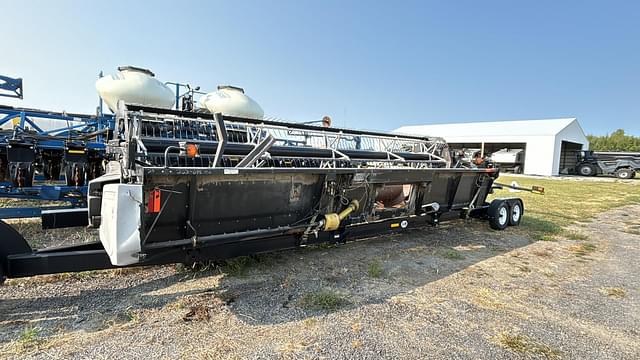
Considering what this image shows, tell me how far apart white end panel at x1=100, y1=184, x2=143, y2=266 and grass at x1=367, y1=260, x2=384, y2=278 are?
2586mm

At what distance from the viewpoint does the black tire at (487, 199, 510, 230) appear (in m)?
6.74

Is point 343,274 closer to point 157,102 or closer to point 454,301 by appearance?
point 454,301

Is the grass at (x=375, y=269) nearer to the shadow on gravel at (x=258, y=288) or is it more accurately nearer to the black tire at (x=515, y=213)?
the shadow on gravel at (x=258, y=288)

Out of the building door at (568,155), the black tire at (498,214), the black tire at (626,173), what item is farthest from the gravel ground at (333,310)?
the building door at (568,155)

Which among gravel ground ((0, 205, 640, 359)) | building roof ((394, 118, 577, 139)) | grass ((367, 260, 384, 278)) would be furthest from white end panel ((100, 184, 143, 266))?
building roof ((394, 118, 577, 139))

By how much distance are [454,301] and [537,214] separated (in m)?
7.16

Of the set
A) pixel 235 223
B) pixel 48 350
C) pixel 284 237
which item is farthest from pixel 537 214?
pixel 48 350

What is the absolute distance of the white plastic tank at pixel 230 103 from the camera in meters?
8.80

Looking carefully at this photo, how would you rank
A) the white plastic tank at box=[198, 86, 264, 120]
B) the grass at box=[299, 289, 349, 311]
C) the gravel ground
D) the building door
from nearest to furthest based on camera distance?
the gravel ground
the grass at box=[299, 289, 349, 311]
the white plastic tank at box=[198, 86, 264, 120]
the building door

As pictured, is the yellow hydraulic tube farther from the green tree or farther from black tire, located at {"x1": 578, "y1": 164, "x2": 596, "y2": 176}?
the green tree

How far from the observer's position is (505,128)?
3559 cm

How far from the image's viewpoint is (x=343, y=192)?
4234 mm

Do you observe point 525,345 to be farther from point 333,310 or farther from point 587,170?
point 587,170

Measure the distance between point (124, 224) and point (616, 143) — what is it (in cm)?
9196
